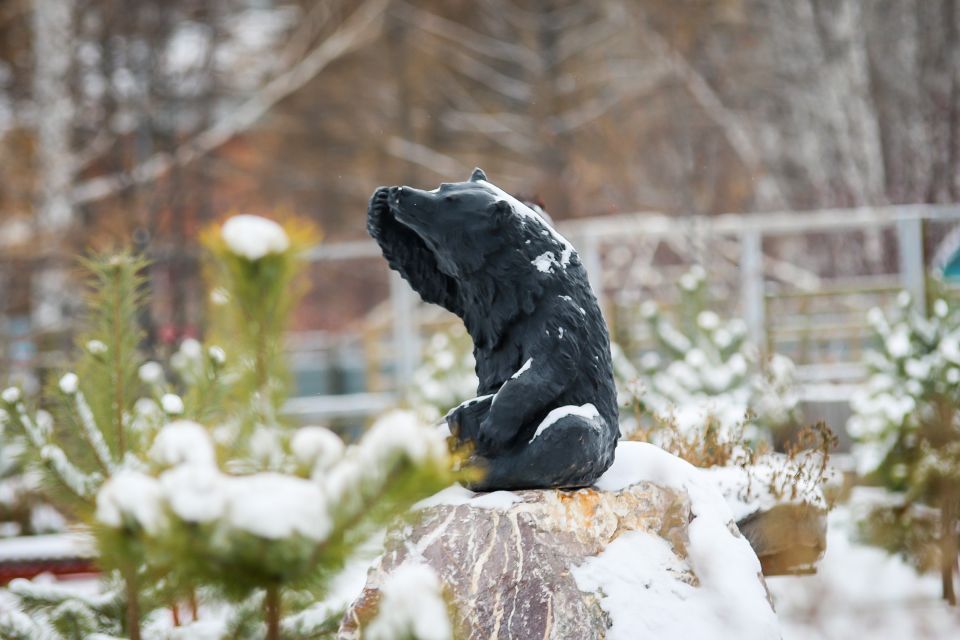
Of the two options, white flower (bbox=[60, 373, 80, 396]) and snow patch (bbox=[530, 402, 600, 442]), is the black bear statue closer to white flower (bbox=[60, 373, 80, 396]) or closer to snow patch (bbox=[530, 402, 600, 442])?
snow patch (bbox=[530, 402, 600, 442])

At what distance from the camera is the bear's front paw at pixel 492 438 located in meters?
3.05

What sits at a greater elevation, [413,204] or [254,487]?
[413,204]

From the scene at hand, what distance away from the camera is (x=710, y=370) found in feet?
24.0

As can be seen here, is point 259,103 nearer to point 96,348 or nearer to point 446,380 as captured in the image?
point 446,380

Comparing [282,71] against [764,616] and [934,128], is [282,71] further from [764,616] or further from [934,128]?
[764,616]

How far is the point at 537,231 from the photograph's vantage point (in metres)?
3.20

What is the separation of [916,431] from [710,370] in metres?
1.44

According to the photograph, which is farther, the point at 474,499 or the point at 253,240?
the point at 474,499

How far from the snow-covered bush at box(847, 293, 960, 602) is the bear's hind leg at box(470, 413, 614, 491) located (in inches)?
124

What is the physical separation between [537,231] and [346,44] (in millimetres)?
13820

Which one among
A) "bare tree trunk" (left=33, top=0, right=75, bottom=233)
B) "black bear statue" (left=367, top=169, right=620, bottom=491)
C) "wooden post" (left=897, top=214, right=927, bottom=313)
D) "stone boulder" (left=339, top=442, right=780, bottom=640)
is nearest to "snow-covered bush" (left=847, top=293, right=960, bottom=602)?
"wooden post" (left=897, top=214, right=927, bottom=313)

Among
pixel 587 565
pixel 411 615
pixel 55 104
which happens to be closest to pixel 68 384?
pixel 587 565

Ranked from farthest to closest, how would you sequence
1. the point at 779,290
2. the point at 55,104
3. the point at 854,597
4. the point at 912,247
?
1. the point at 55,104
2. the point at 779,290
3. the point at 912,247
4. the point at 854,597

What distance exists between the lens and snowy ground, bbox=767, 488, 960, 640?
387 cm
